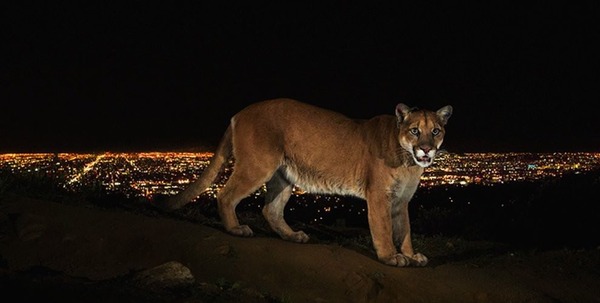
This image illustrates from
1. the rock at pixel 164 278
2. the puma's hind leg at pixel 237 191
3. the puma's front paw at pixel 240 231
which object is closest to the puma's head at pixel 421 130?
the puma's hind leg at pixel 237 191

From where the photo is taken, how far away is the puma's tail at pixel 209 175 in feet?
33.7

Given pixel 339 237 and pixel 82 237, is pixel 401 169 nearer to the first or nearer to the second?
pixel 339 237

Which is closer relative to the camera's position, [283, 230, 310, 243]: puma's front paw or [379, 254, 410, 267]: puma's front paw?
[379, 254, 410, 267]: puma's front paw

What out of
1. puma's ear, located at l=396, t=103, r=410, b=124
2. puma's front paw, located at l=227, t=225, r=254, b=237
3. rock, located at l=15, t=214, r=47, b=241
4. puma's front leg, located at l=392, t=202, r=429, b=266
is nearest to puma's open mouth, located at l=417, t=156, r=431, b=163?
puma's ear, located at l=396, t=103, r=410, b=124

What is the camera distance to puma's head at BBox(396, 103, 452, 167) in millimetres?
8734

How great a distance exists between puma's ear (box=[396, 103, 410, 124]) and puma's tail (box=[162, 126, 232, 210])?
8.85 feet

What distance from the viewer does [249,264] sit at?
8.41m

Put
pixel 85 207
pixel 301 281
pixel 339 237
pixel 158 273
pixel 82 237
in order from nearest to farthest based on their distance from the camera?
pixel 158 273, pixel 301 281, pixel 82 237, pixel 85 207, pixel 339 237

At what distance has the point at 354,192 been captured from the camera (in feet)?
31.7

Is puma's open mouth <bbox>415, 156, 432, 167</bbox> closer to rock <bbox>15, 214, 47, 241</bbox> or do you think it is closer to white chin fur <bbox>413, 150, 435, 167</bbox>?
white chin fur <bbox>413, 150, 435, 167</bbox>

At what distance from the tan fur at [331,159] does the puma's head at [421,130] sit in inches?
0.5

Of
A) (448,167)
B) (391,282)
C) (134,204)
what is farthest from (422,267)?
(448,167)

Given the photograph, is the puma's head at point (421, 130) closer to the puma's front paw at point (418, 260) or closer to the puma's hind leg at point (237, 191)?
the puma's front paw at point (418, 260)

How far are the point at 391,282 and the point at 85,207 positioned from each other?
4.98 m
